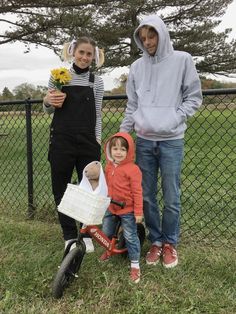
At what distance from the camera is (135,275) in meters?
3.21

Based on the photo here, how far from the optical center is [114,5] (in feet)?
47.1

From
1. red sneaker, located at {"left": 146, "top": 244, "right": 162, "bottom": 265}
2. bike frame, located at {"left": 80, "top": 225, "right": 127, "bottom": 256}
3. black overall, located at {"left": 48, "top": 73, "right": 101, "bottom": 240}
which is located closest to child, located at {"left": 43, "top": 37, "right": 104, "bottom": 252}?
black overall, located at {"left": 48, "top": 73, "right": 101, "bottom": 240}

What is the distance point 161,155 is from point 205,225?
4.86ft

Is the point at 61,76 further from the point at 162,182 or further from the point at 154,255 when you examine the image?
the point at 154,255

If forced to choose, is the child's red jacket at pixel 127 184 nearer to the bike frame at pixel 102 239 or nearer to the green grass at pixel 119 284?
the bike frame at pixel 102 239

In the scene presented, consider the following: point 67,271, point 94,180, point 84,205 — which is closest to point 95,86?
point 94,180

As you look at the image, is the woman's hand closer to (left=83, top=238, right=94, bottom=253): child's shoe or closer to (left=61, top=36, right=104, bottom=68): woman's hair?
(left=61, top=36, right=104, bottom=68): woman's hair

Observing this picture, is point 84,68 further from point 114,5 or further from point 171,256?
point 114,5

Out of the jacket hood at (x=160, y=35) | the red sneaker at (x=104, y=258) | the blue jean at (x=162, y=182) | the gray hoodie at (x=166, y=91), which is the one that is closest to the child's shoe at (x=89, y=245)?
the red sneaker at (x=104, y=258)

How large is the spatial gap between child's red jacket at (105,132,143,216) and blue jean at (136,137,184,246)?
0.55 feet

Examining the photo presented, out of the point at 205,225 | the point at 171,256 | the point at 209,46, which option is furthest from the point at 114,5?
the point at 171,256

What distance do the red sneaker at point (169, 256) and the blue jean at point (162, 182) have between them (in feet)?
0.13

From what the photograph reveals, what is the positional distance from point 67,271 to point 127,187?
72 centimetres

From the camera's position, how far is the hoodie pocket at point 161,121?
3141 millimetres
